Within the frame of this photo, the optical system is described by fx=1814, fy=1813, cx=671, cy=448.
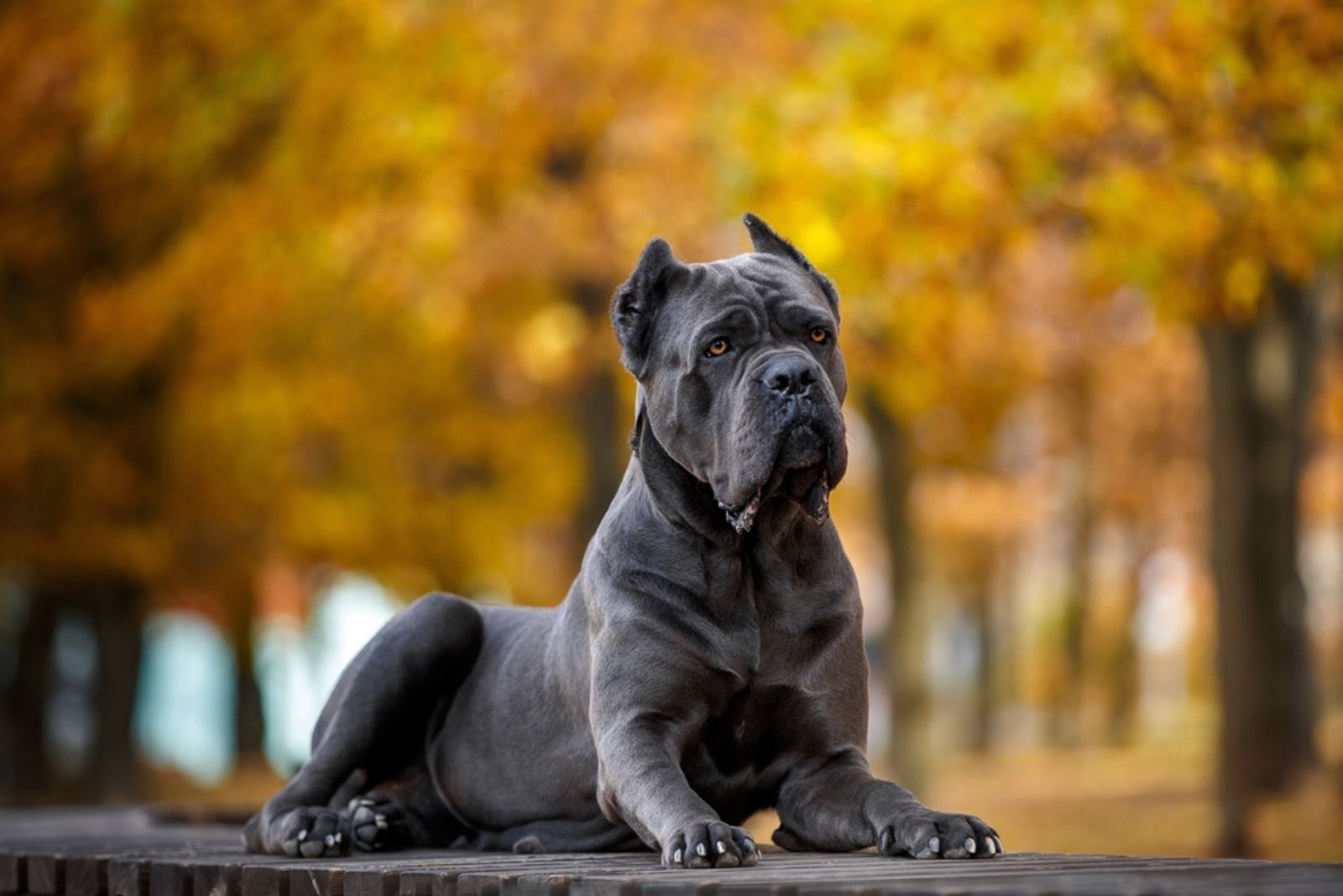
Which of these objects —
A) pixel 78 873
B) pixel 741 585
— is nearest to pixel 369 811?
pixel 78 873

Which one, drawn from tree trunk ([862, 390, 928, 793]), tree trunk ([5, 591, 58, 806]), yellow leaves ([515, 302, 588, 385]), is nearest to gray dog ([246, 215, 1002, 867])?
yellow leaves ([515, 302, 588, 385])

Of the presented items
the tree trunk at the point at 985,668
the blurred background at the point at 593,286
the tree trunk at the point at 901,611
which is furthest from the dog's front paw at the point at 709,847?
→ the tree trunk at the point at 985,668

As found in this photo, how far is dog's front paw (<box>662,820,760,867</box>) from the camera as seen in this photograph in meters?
4.10

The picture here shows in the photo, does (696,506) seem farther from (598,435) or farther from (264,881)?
(598,435)

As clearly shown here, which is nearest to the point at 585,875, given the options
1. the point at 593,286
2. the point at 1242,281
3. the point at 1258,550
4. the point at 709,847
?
the point at 709,847

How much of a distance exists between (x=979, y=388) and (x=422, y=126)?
9.72 m

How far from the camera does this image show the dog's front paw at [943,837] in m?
4.20

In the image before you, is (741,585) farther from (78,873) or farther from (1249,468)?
(1249,468)

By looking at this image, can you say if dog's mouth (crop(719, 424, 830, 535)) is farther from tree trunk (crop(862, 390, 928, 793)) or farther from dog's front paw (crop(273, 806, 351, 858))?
tree trunk (crop(862, 390, 928, 793))

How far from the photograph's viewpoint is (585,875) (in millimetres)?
3965

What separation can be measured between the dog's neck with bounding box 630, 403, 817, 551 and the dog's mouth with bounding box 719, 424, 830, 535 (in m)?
0.04

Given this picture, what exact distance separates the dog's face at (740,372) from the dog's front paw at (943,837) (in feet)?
2.69

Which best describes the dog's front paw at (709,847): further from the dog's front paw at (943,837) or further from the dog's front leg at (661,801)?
the dog's front paw at (943,837)

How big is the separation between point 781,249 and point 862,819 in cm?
164
